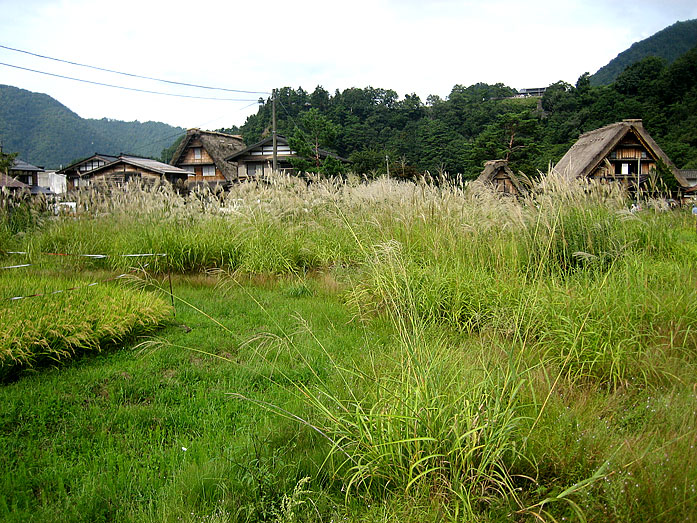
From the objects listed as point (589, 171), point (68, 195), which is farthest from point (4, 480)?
point (589, 171)

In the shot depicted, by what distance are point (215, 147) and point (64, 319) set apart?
3092 centimetres

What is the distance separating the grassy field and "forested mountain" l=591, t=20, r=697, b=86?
18.1 metres

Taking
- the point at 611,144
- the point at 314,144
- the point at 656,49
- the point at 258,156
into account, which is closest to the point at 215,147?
the point at 258,156

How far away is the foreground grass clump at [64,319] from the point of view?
2.98 meters

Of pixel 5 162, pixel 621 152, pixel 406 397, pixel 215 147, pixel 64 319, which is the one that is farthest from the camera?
pixel 215 147

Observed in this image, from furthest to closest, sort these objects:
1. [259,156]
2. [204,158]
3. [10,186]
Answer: [204,158] < [259,156] < [10,186]

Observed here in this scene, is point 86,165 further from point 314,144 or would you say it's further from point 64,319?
point 64,319

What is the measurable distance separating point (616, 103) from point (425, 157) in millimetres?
9837

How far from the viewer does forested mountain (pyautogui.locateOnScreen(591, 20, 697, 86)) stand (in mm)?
19486

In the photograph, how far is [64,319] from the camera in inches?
128

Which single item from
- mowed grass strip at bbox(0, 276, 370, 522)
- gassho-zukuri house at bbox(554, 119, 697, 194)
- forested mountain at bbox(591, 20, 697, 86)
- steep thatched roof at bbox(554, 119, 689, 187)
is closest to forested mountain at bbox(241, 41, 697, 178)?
forested mountain at bbox(591, 20, 697, 86)

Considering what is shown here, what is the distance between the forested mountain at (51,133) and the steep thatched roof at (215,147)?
14.2 meters

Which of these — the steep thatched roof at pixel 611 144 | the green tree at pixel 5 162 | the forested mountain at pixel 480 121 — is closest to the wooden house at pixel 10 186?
the forested mountain at pixel 480 121

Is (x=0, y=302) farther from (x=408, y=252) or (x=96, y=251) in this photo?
(x=408, y=252)
